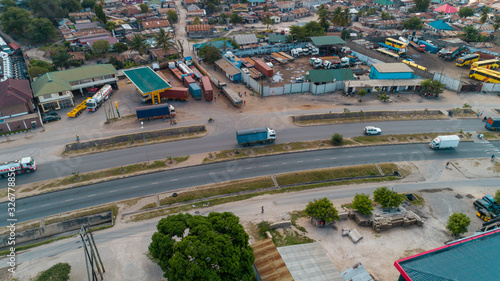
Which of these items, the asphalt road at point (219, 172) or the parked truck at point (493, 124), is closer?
the asphalt road at point (219, 172)

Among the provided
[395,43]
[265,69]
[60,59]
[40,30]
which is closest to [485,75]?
[395,43]

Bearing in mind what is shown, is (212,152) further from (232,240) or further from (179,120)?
(232,240)

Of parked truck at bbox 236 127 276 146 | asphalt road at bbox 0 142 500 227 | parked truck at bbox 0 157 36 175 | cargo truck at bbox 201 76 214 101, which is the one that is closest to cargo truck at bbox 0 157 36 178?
parked truck at bbox 0 157 36 175

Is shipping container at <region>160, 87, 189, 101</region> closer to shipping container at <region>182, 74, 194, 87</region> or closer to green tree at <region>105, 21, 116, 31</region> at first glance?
shipping container at <region>182, 74, 194, 87</region>

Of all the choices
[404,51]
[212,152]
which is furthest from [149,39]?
[404,51]

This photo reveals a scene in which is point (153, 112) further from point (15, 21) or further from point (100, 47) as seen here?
point (15, 21)

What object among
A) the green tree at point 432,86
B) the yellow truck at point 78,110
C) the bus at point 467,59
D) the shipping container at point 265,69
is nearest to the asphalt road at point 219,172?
the green tree at point 432,86

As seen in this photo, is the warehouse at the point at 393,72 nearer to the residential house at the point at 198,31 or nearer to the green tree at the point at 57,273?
the residential house at the point at 198,31
